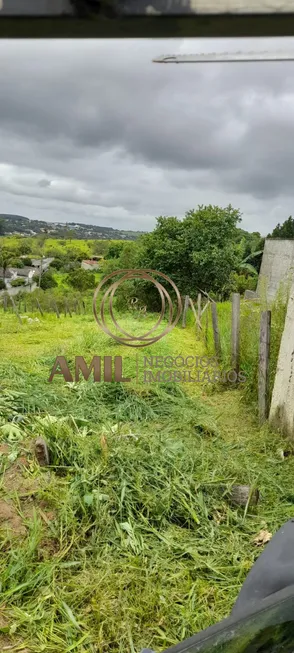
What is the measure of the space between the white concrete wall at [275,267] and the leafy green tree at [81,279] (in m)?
1.51

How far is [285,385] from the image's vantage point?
3229 millimetres

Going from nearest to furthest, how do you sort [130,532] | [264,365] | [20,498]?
1. [130,532]
2. [20,498]
3. [264,365]

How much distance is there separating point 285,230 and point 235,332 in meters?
1.01

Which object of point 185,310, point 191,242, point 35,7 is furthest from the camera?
point 185,310

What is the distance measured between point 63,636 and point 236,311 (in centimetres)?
289

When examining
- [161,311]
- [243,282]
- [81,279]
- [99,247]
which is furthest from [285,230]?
[81,279]

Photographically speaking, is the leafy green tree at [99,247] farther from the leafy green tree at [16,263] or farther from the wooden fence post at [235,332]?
the wooden fence post at [235,332]

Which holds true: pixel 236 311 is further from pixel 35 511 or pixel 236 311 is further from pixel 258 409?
pixel 35 511

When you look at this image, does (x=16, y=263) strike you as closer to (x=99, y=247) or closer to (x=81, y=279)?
(x=81, y=279)

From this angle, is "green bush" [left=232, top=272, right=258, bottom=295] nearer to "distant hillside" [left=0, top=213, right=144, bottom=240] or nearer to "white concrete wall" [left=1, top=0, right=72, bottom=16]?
"distant hillside" [left=0, top=213, right=144, bottom=240]

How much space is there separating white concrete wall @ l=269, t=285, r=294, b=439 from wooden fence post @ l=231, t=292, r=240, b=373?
79 cm

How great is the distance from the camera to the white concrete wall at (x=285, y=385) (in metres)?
3.13

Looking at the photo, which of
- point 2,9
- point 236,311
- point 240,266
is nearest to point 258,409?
point 236,311

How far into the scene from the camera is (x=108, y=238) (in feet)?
14.6
